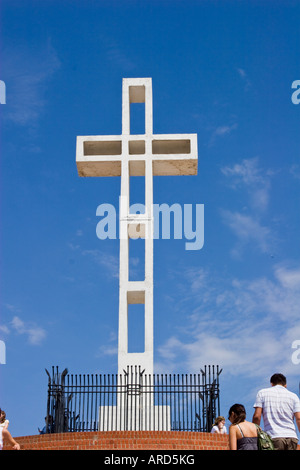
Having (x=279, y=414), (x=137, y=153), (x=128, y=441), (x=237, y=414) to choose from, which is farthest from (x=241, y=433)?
(x=137, y=153)

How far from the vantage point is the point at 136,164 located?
57.5 ft

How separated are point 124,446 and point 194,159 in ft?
27.0

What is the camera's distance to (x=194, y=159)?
56.7 ft

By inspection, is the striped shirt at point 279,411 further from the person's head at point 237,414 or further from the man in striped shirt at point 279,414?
the person's head at point 237,414

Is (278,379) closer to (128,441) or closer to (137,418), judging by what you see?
(128,441)

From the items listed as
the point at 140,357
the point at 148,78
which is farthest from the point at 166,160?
the point at 140,357

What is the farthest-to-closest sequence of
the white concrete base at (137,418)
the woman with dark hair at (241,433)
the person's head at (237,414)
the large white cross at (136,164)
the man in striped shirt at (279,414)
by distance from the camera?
the large white cross at (136,164) < the white concrete base at (137,418) < the man in striped shirt at (279,414) < the person's head at (237,414) < the woman with dark hair at (241,433)

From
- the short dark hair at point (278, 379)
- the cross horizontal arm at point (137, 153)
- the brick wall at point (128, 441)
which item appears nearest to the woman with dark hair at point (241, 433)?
the short dark hair at point (278, 379)

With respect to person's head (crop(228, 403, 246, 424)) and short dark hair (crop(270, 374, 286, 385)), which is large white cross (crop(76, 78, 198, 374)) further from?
person's head (crop(228, 403, 246, 424))

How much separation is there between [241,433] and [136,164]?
37.4 feet

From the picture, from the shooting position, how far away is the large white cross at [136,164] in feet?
52.7

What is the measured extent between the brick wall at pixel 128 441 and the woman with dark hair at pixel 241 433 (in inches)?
172

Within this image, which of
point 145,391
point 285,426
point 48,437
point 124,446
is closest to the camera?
point 285,426
